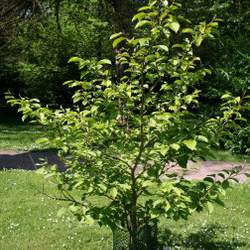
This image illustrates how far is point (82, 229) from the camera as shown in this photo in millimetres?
6309

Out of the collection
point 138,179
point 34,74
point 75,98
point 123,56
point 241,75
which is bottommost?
point 34,74

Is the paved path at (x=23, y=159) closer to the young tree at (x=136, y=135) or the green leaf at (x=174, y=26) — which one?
the young tree at (x=136, y=135)

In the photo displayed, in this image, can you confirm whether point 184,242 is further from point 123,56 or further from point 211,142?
point 123,56

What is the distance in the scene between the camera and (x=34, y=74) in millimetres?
22938

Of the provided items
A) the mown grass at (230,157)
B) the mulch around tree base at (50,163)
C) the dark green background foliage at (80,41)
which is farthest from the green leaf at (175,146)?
the mown grass at (230,157)

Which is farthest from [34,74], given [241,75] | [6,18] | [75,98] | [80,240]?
[75,98]

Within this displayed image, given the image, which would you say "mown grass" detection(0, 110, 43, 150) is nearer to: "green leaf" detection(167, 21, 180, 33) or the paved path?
the paved path

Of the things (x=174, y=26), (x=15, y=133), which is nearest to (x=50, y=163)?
(x=15, y=133)

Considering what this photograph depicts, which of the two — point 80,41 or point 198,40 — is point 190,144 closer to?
point 198,40

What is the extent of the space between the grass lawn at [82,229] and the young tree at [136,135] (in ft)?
3.86

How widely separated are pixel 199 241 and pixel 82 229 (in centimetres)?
154

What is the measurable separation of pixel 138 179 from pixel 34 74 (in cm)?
1960

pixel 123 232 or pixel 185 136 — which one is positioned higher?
pixel 185 136

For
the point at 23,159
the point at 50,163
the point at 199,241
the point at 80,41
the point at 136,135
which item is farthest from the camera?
the point at 80,41
